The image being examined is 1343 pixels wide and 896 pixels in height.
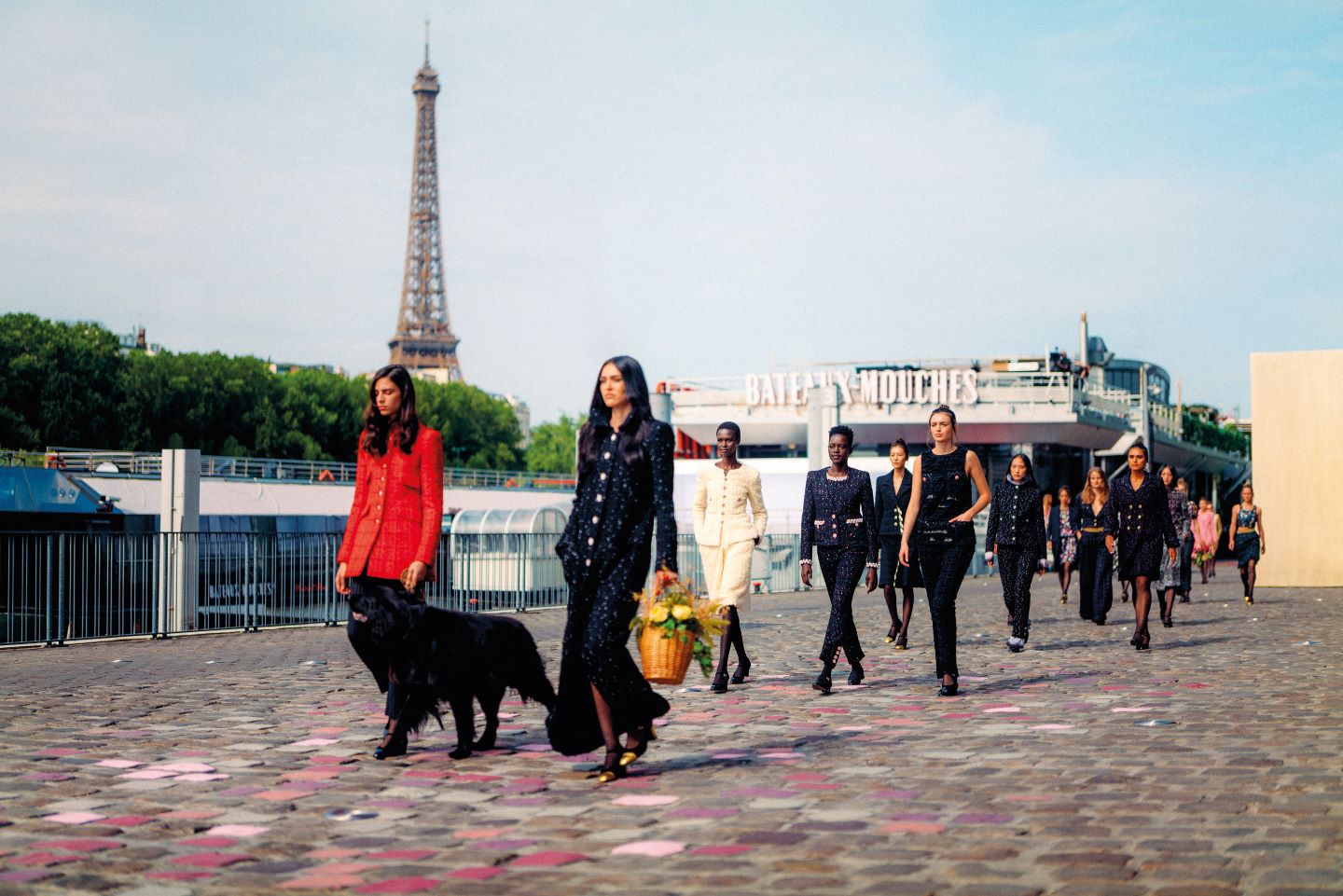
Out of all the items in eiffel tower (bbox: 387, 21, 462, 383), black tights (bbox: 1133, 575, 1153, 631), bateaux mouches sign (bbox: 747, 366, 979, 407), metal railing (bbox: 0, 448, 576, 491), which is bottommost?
black tights (bbox: 1133, 575, 1153, 631)

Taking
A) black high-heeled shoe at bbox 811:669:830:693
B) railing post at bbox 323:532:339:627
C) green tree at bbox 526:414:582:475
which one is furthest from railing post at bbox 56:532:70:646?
green tree at bbox 526:414:582:475

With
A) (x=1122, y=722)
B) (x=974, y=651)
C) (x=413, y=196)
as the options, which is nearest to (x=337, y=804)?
(x=1122, y=722)

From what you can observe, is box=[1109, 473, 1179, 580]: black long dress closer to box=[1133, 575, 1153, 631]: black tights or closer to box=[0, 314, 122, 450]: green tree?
box=[1133, 575, 1153, 631]: black tights

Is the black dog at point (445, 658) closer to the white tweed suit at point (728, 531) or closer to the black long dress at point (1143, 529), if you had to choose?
the white tweed suit at point (728, 531)

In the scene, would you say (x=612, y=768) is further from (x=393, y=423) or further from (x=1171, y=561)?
(x=1171, y=561)

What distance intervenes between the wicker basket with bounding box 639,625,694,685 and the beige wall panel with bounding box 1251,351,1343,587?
24.5 meters

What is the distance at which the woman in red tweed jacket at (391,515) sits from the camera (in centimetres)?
712

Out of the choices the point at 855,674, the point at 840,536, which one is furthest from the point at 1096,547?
the point at 840,536

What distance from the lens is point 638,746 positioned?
22.2ft

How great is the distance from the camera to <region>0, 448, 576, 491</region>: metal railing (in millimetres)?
53500

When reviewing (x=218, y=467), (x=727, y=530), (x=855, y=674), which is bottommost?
(x=855, y=674)

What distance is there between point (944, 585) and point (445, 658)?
4.09 metres

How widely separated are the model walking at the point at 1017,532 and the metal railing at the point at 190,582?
18.8 ft

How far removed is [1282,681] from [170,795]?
7611mm
